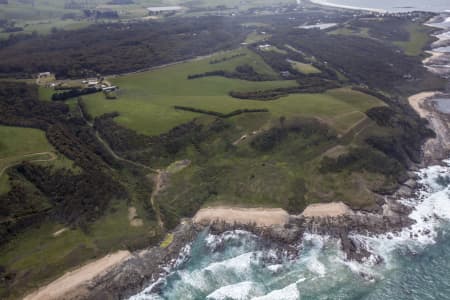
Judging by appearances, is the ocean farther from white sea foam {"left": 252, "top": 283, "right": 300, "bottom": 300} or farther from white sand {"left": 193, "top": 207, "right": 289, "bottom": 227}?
white sand {"left": 193, "top": 207, "right": 289, "bottom": 227}

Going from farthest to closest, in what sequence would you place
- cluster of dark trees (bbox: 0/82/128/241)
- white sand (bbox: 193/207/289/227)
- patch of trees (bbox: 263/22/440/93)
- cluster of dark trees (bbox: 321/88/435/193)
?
patch of trees (bbox: 263/22/440/93) < cluster of dark trees (bbox: 321/88/435/193) < white sand (bbox: 193/207/289/227) < cluster of dark trees (bbox: 0/82/128/241)

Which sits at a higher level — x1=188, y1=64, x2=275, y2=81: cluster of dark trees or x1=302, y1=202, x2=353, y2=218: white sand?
x1=188, y1=64, x2=275, y2=81: cluster of dark trees

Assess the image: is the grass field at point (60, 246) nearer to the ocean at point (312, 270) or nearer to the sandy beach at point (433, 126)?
the ocean at point (312, 270)

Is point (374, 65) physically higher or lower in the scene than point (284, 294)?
higher

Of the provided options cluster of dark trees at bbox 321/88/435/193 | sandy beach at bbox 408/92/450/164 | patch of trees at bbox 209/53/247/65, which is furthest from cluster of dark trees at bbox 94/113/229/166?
patch of trees at bbox 209/53/247/65

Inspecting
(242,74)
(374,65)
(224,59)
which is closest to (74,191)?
(242,74)

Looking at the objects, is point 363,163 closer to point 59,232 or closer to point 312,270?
point 312,270
